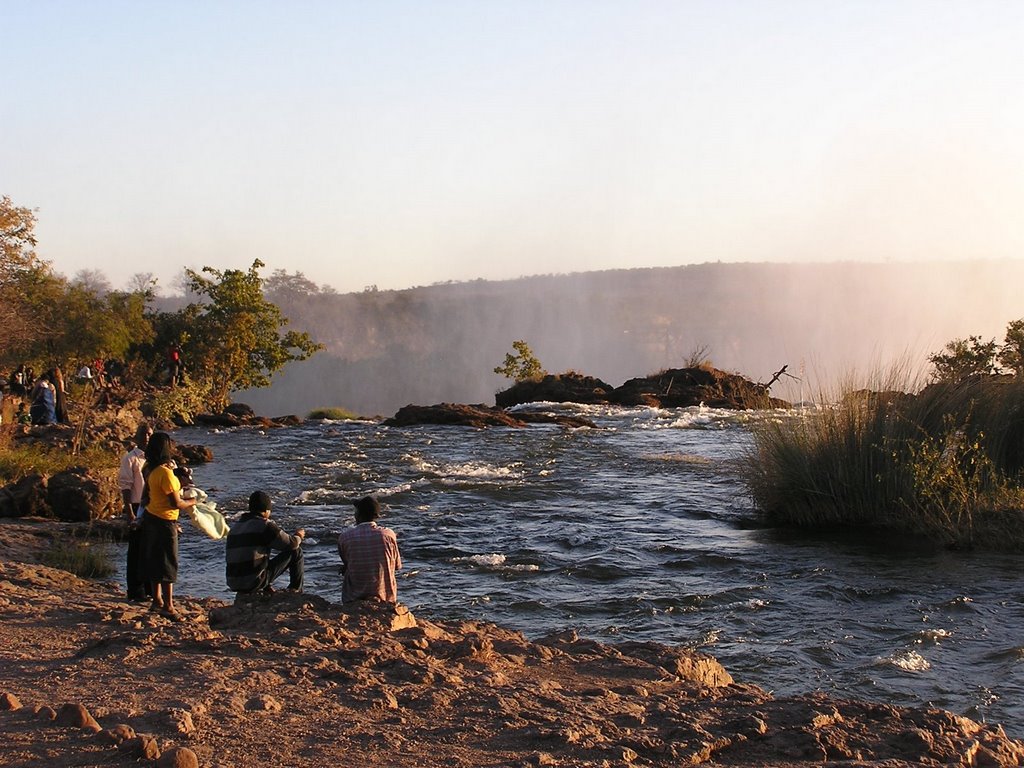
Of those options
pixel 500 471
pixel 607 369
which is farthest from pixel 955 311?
pixel 500 471

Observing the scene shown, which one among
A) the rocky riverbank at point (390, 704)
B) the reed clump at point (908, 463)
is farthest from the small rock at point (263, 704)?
the reed clump at point (908, 463)

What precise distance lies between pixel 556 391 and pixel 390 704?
3548 cm

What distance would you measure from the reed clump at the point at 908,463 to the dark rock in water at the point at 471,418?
56.2ft

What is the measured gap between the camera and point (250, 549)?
7984mm

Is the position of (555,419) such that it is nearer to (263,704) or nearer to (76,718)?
(263,704)

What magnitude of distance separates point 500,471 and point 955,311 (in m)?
87.3

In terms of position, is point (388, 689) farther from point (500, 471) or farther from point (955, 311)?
point (955, 311)

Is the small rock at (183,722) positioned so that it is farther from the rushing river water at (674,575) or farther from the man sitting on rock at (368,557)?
the rushing river water at (674,575)

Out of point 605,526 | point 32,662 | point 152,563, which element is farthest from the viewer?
point 605,526

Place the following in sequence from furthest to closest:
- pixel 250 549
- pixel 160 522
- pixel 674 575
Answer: pixel 674 575
pixel 160 522
pixel 250 549

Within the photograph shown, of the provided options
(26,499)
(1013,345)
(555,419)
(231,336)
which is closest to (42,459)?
(26,499)

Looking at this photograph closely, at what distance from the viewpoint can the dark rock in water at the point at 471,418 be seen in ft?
102

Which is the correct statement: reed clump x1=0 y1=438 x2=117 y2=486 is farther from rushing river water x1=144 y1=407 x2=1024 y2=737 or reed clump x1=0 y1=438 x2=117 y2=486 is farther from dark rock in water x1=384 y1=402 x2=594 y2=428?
dark rock in water x1=384 y1=402 x2=594 y2=428

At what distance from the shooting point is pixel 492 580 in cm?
1104
